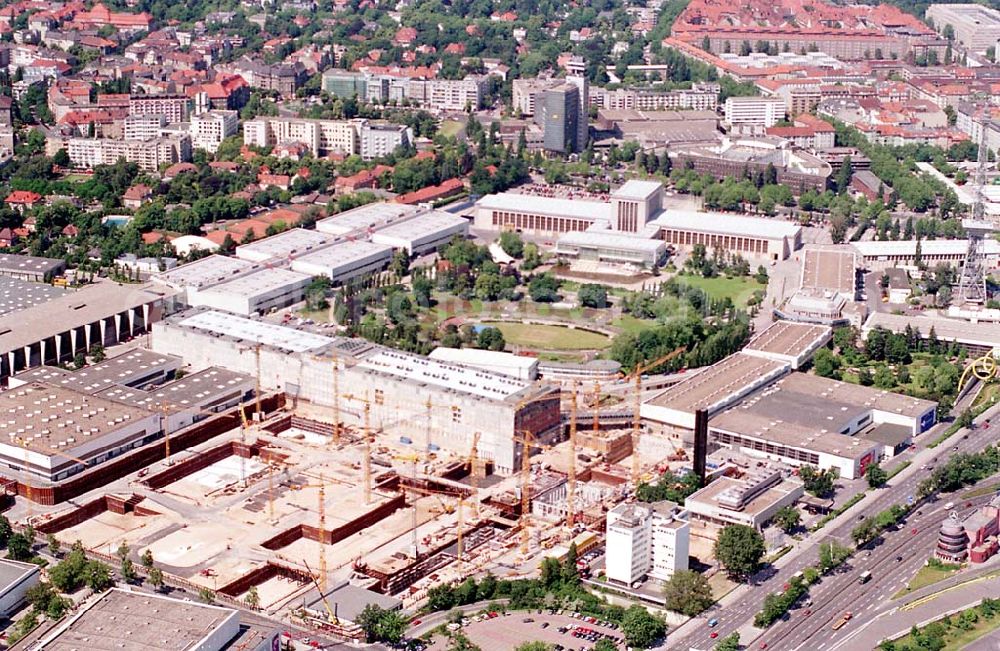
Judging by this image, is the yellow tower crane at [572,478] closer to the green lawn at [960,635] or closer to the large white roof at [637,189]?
the green lawn at [960,635]

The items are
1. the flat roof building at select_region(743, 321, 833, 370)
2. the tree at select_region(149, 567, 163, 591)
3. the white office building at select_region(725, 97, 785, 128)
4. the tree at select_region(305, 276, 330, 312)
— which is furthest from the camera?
the white office building at select_region(725, 97, 785, 128)

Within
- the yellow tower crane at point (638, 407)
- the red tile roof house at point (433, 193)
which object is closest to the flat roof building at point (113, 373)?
the yellow tower crane at point (638, 407)

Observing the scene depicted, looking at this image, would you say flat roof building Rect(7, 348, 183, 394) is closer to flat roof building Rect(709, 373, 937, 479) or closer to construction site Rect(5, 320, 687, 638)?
construction site Rect(5, 320, 687, 638)

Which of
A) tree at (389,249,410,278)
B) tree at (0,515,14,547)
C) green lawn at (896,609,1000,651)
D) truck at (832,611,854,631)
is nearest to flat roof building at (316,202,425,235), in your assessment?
tree at (389,249,410,278)

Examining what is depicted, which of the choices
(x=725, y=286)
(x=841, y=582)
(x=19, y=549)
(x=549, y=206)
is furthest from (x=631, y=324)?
(x=19, y=549)

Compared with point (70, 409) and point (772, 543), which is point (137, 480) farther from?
point (772, 543)

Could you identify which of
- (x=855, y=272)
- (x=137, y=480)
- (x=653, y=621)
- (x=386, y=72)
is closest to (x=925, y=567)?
(x=653, y=621)

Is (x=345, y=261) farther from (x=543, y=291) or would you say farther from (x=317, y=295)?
(x=543, y=291)
